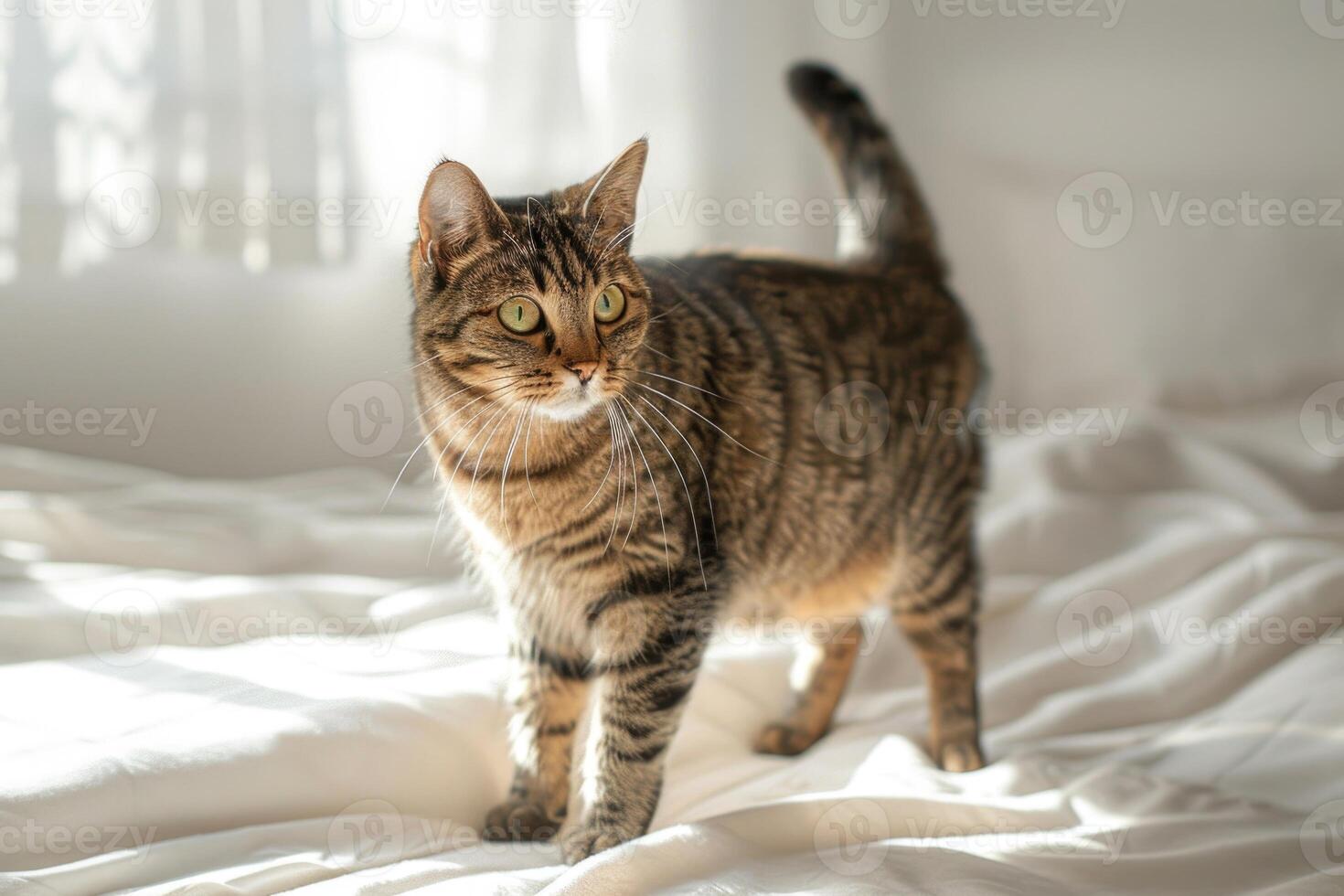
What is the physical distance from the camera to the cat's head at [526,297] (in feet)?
4.38

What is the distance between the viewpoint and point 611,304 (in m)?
1.41

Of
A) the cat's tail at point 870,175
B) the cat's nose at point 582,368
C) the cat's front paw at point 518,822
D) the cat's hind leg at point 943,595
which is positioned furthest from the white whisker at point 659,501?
the cat's tail at point 870,175

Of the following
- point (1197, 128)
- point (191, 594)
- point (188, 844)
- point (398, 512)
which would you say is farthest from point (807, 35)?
point (188, 844)

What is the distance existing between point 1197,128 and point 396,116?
209cm

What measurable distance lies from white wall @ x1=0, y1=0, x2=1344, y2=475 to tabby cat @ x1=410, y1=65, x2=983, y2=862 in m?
1.20

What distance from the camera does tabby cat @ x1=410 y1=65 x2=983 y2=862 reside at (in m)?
1.38

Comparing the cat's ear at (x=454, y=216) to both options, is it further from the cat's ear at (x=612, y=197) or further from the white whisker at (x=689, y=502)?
the white whisker at (x=689, y=502)

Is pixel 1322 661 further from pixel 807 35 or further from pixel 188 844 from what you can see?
pixel 807 35

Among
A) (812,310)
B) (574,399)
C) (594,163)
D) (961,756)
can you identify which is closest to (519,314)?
(574,399)

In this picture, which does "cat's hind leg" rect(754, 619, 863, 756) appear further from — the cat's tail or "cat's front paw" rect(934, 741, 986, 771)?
the cat's tail

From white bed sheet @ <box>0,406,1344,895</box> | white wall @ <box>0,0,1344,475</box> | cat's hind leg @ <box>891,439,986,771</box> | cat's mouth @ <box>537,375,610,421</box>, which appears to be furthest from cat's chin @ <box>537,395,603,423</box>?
white wall @ <box>0,0,1344,475</box>

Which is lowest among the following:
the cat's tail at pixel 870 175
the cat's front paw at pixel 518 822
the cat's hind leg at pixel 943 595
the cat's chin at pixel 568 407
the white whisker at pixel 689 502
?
the cat's front paw at pixel 518 822

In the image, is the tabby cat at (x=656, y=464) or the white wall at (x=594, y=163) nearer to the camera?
the tabby cat at (x=656, y=464)

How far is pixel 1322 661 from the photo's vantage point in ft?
6.25
